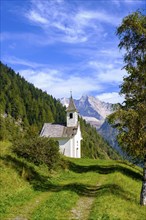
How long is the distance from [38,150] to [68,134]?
42.5 m

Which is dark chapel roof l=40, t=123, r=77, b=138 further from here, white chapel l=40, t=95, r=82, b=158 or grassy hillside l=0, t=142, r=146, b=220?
grassy hillside l=0, t=142, r=146, b=220

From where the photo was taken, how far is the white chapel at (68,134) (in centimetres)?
7562

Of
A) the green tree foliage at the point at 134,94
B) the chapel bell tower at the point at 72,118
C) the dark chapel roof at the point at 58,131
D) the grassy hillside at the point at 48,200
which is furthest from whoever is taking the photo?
the chapel bell tower at the point at 72,118

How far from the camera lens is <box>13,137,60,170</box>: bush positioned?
32.6 m

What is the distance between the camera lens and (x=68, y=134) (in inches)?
2990

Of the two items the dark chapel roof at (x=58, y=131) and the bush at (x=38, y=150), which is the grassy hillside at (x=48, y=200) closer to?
the bush at (x=38, y=150)

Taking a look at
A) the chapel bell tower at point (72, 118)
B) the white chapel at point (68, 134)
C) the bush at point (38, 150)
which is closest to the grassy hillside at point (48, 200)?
the bush at point (38, 150)

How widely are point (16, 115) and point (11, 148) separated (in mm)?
164482

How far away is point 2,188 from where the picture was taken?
22.1 metres

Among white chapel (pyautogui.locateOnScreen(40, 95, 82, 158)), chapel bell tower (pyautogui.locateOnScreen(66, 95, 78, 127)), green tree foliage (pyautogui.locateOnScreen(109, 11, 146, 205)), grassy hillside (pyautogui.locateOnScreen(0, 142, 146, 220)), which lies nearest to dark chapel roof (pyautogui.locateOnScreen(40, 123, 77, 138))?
white chapel (pyautogui.locateOnScreen(40, 95, 82, 158))

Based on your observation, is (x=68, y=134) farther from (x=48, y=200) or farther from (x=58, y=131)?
(x=48, y=200)

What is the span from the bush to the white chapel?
38.8m

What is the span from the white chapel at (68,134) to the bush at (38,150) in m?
38.8

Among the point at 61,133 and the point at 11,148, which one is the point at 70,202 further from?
the point at 61,133
